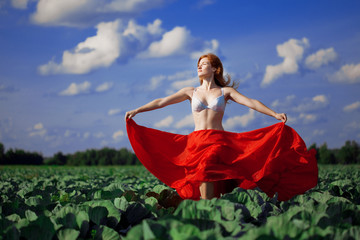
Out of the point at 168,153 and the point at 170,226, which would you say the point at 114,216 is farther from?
the point at 168,153

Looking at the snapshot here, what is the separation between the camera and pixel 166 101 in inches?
178

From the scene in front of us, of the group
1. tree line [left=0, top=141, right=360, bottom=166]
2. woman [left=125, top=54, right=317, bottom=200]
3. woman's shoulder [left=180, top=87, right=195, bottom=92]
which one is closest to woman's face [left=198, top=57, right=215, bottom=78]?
woman [left=125, top=54, right=317, bottom=200]

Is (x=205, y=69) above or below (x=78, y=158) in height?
above

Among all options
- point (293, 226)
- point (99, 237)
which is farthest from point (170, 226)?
point (99, 237)

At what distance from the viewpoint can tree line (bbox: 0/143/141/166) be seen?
4741 centimetres

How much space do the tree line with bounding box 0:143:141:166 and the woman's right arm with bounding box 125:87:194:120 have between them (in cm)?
4293

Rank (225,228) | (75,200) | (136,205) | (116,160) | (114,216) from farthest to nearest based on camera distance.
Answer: (116,160) < (75,200) < (136,205) < (114,216) < (225,228)

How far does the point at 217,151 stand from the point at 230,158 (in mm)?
222

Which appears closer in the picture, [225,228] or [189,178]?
[225,228]

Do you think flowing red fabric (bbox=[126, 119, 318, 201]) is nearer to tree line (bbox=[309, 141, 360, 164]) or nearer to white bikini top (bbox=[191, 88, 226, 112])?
white bikini top (bbox=[191, 88, 226, 112])

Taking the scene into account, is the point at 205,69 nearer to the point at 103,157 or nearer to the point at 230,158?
the point at 230,158

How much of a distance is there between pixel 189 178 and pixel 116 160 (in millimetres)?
47423

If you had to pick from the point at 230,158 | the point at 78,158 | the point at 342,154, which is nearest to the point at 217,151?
the point at 230,158

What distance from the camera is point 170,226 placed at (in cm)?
191
